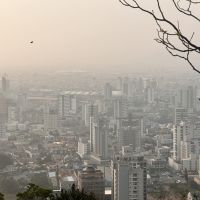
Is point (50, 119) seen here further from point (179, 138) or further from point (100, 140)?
point (179, 138)

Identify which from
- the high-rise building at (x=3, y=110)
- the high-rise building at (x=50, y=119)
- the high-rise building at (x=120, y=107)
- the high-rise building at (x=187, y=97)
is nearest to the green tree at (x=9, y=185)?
the high-rise building at (x=3, y=110)

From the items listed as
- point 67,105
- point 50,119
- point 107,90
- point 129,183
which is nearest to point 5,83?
point 50,119

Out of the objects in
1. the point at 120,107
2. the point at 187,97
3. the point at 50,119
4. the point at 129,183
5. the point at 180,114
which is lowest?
the point at 129,183

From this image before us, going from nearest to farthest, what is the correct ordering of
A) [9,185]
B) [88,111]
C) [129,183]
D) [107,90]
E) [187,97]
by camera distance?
[129,183] < [9,185] < [88,111] < [187,97] < [107,90]

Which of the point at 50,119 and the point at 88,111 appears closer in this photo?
the point at 50,119

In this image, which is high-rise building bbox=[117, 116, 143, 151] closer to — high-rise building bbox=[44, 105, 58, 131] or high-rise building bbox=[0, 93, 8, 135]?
high-rise building bbox=[44, 105, 58, 131]

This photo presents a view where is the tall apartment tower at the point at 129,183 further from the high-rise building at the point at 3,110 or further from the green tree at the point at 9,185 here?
the high-rise building at the point at 3,110

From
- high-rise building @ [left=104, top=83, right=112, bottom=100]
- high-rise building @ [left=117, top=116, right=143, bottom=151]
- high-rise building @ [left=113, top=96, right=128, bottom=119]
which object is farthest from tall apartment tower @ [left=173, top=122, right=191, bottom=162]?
high-rise building @ [left=104, top=83, right=112, bottom=100]

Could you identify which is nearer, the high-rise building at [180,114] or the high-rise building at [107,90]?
the high-rise building at [180,114]

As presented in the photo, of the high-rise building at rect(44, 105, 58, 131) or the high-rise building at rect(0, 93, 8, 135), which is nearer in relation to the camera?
the high-rise building at rect(0, 93, 8, 135)

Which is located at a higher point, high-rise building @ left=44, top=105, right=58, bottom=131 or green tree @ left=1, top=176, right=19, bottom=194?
high-rise building @ left=44, top=105, right=58, bottom=131

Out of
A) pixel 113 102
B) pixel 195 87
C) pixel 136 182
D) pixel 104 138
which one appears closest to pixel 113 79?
pixel 113 102
